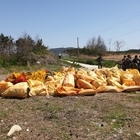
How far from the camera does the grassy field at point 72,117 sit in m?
5.50

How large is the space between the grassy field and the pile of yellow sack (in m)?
0.33

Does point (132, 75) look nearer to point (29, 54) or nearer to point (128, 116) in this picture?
point (128, 116)

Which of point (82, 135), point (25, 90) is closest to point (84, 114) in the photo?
point (82, 135)

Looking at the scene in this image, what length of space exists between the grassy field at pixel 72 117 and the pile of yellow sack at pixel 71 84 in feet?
1.08

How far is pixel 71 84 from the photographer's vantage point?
9844 millimetres

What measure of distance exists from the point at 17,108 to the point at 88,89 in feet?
8.99

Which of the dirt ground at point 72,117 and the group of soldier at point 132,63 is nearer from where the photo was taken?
the dirt ground at point 72,117

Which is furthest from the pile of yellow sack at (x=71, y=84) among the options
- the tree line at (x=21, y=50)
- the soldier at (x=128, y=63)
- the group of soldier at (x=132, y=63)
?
the tree line at (x=21, y=50)

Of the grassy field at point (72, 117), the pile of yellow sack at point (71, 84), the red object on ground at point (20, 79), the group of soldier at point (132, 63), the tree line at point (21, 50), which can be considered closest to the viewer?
the grassy field at point (72, 117)

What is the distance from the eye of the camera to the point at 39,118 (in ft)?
21.6

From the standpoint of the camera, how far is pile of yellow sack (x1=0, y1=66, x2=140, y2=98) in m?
9.10

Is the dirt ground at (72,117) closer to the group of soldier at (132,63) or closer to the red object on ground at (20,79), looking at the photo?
the red object on ground at (20,79)

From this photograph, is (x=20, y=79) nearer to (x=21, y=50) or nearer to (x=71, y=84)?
(x=71, y=84)

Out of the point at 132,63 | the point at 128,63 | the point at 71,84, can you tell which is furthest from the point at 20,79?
the point at 128,63
